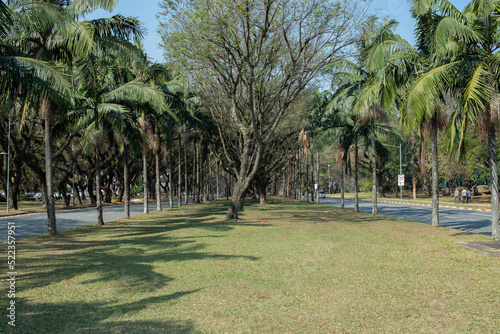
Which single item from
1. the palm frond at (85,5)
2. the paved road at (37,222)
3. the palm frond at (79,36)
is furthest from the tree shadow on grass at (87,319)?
the palm frond at (85,5)

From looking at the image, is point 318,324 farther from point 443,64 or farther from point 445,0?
point 445,0

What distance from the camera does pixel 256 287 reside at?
6754 millimetres

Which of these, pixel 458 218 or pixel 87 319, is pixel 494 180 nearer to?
pixel 87 319

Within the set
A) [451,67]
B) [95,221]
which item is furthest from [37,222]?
[451,67]

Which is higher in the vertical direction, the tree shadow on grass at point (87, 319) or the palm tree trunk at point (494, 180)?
the palm tree trunk at point (494, 180)

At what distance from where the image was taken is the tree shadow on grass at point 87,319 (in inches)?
189

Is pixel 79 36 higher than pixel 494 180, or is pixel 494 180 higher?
pixel 79 36

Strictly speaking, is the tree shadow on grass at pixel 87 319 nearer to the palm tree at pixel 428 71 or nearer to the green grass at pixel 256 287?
the green grass at pixel 256 287

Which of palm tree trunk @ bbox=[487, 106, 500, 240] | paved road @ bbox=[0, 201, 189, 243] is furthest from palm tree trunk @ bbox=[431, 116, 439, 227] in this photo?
paved road @ bbox=[0, 201, 189, 243]

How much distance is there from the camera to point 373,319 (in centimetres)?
523

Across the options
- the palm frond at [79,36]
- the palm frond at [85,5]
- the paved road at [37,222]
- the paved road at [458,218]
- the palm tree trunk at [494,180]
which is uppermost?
the palm frond at [85,5]

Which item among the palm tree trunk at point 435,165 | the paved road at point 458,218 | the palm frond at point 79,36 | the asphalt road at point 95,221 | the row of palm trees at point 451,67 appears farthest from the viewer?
the paved road at point 458,218

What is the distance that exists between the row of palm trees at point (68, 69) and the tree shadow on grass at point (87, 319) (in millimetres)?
6336

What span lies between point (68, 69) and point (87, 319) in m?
11.8
